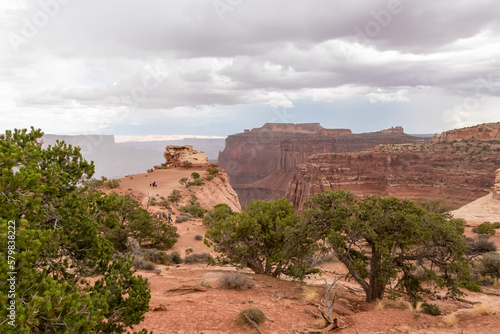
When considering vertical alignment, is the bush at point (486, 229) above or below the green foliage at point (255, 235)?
below

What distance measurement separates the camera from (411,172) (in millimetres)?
74500

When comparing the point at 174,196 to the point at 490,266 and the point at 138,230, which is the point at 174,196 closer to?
the point at 138,230

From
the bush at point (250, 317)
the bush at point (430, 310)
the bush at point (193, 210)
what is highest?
the bush at point (250, 317)

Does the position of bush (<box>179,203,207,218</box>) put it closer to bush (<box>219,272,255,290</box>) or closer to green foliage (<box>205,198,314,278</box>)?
green foliage (<box>205,198,314,278</box>)

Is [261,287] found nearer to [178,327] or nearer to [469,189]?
[178,327]

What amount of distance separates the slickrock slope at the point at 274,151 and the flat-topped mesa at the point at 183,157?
57.3 m

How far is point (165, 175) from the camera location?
184 feet

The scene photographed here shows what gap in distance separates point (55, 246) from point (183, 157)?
198 feet

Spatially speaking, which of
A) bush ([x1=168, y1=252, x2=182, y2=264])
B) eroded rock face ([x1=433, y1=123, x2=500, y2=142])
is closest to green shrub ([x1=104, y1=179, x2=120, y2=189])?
bush ([x1=168, y1=252, x2=182, y2=264])

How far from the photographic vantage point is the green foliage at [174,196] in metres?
41.6

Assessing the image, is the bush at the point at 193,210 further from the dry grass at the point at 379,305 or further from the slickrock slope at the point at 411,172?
the dry grass at the point at 379,305

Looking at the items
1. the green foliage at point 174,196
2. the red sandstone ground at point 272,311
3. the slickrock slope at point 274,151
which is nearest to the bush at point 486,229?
the red sandstone ground at point 272,311

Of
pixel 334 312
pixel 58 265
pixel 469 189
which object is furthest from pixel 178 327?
pixel 469 189

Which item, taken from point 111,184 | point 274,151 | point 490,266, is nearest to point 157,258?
point 490,266
